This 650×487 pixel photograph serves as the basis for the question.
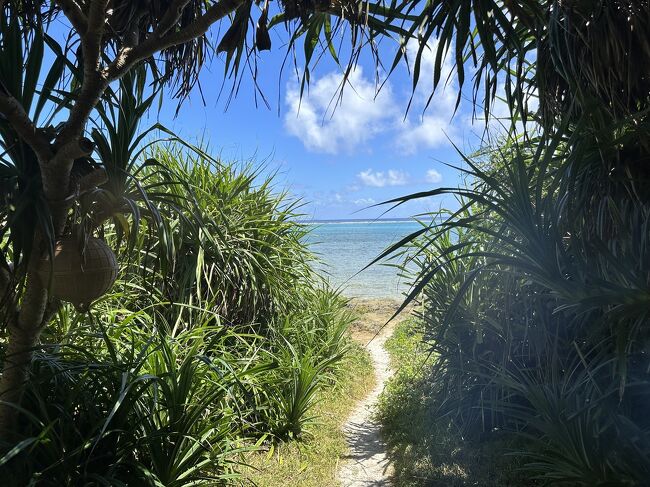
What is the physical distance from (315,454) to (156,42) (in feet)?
10.4

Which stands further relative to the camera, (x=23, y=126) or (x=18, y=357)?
(x=18, y=357)

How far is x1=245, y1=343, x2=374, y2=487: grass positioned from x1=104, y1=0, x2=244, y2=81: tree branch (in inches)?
91.3

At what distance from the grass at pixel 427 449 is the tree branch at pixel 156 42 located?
282cm

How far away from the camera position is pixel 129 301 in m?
3.79

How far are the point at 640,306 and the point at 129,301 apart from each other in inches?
131

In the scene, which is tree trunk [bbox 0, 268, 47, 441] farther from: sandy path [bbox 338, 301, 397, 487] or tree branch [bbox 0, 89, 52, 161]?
sandy path [bbox 338, 301, 397, 487]

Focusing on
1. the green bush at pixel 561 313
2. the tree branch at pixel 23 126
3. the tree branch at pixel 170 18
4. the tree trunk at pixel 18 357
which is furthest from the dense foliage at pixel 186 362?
the green bush at pixel 561 313

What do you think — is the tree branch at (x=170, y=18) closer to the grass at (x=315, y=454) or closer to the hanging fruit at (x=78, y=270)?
the hanging fruit at (x=78, y=270)

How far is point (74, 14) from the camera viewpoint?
1.94 metres

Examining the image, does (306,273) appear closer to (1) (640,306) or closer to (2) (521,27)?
(2) (521,27)

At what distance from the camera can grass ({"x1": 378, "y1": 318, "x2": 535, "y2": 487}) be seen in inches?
129

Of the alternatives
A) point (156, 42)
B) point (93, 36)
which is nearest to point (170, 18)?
point (156, 42)

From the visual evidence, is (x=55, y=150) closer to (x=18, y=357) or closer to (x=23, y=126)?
(x=23, y=126)

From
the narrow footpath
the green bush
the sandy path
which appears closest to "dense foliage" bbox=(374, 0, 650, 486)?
the green bush
